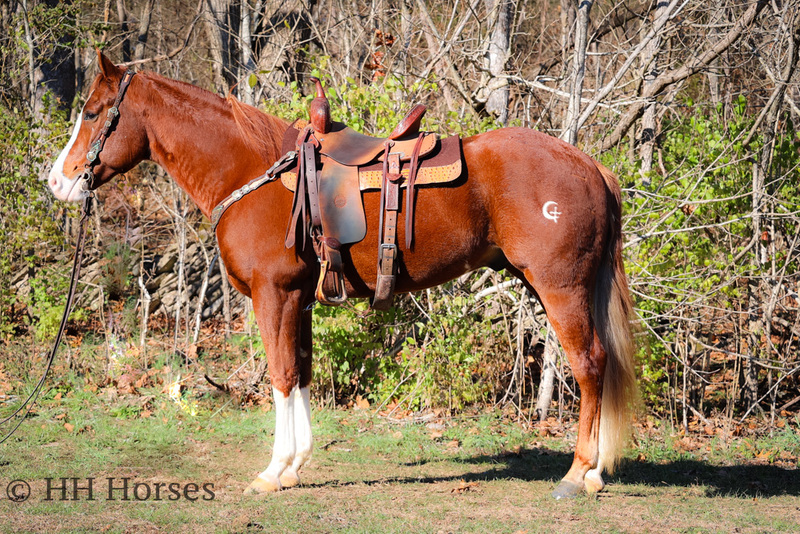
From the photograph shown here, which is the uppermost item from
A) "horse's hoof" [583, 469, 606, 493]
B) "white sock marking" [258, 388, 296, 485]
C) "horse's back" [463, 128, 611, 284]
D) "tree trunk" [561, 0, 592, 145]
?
"tree trunk" [561, 0, 592, 145]

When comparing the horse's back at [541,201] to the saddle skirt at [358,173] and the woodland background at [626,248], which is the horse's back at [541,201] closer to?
the saddle skirt at [358,173]

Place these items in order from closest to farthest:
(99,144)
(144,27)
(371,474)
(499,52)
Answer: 1. (99,144)
2. (371,474)
3. (499,52)
4. (144,27)

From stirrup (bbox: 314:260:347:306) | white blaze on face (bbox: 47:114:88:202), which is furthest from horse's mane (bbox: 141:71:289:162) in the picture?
stirrup (bbox: 314:260:347:306)

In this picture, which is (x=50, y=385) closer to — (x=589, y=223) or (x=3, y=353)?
(x=3, y=353)

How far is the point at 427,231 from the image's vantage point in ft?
12.5

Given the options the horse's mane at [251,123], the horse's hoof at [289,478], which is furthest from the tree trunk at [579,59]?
the horse's hoof at [289,478]

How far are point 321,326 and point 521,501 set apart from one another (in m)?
2.58

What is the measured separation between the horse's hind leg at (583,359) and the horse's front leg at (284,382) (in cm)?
135

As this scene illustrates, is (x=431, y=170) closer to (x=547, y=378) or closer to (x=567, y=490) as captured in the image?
(x=567, y=490)

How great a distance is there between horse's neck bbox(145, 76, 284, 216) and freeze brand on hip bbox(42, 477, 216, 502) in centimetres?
166

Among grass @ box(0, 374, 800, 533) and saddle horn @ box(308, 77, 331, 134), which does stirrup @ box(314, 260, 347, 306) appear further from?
grass @ box(0, 374, 800, 533)

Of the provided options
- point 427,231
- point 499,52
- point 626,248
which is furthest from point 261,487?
point 499,52

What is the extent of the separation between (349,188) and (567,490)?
2.07 meters

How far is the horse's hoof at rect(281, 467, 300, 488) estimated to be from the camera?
3.95 metres
